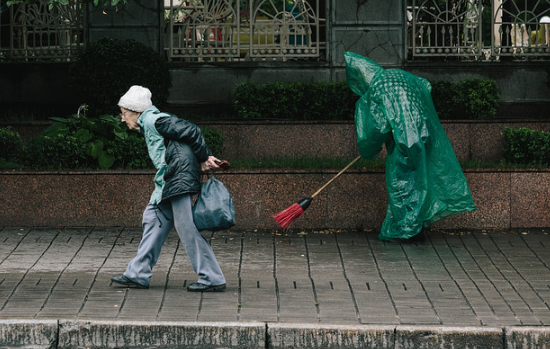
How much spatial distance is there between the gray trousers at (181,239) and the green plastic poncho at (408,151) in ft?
7.68

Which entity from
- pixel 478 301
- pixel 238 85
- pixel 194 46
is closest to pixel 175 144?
pixel 478 301

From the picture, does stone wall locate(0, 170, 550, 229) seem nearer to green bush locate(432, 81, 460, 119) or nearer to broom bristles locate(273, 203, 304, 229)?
broom bristles locate(273, 203, 304, 229)

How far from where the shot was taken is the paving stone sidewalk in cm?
605

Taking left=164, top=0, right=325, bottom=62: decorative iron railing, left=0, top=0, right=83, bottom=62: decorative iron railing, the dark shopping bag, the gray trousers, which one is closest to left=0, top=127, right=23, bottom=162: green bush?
left=0, top=0, right=83, bottom=62: decorative iron railing

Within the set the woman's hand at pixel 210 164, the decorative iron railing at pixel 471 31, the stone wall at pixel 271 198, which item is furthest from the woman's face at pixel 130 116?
the decorative iron railing at pixel 471 31

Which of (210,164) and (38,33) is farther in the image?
(38,33)

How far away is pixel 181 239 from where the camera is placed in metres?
6.58

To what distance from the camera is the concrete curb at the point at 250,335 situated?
570 cm

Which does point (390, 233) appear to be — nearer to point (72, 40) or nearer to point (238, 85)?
point (238, 85)

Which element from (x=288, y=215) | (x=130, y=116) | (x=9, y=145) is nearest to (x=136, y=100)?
(x=130, y=116)

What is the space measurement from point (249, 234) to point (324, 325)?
125 inches

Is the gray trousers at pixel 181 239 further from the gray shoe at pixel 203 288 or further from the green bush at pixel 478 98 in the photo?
the green bush at pixel 478 98

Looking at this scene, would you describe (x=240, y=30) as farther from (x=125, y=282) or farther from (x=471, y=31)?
(x=125, y=282)

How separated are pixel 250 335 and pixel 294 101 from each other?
5758 millimetres
